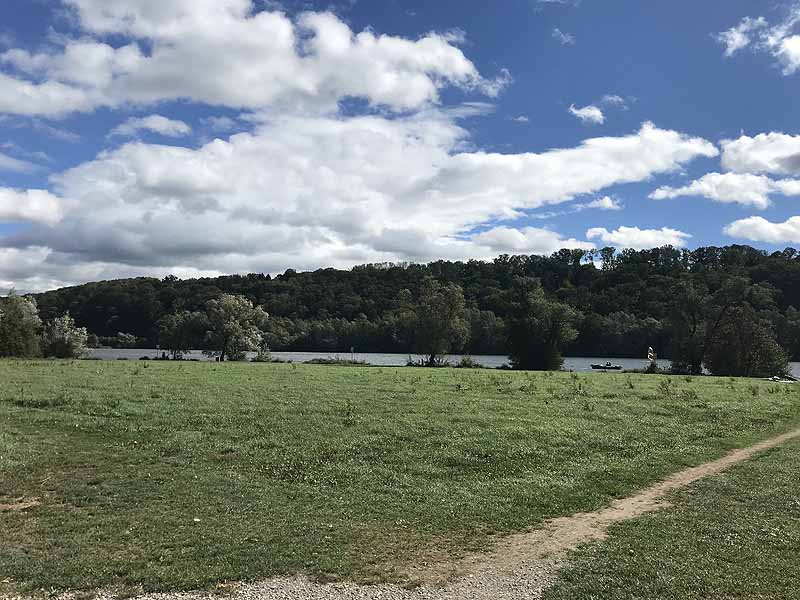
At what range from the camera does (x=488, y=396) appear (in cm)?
2922

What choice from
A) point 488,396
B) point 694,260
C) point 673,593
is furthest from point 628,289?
point 673,593

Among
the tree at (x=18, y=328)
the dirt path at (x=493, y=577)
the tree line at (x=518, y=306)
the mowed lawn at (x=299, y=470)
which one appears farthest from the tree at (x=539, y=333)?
the dirt path at (x=493, y=577)

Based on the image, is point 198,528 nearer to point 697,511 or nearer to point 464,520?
point 464,520

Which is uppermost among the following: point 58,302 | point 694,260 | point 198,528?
point 694,260

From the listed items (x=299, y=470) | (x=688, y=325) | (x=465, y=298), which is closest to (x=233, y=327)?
(x=465, y=298)

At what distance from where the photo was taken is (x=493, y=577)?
8.94m

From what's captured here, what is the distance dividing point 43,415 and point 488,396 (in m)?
18.3

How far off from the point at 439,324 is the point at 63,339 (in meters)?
48.1

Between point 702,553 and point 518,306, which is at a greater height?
point 518,306

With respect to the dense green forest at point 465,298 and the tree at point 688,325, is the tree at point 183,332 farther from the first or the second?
the tree at point 688,325

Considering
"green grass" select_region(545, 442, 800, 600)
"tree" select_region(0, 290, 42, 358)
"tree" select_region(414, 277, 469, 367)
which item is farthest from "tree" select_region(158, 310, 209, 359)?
"green grass" select_region(545, 442, 800, 600)

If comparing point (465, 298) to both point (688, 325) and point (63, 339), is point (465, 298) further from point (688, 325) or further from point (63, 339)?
point (63, 339)

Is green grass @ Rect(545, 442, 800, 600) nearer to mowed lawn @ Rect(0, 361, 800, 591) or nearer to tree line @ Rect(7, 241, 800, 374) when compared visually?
mowed lawn @ Rect(0, 361, 800, 591)

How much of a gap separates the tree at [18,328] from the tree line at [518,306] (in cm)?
2143
